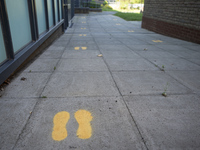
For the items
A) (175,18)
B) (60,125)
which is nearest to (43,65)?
(60,125)

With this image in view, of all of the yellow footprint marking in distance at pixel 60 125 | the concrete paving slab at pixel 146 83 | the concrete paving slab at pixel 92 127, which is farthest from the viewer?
the concrete paving slab at pixel 146 83

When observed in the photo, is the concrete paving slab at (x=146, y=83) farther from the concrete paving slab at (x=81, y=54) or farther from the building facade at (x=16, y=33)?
the building facade at (x=16, y=33)

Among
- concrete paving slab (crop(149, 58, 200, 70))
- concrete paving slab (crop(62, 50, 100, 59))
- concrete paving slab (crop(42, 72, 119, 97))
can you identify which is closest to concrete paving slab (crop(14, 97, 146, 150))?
concrete paving slab (crop(42, 72, 119, 97))

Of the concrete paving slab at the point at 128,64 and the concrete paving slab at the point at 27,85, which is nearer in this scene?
the concrete paving slab at the point at 27,85

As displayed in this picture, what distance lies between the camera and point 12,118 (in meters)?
2.61

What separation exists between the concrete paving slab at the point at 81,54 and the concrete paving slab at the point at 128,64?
833mm

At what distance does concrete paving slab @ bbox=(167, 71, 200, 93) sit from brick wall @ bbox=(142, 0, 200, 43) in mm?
4753

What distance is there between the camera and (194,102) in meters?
3.17

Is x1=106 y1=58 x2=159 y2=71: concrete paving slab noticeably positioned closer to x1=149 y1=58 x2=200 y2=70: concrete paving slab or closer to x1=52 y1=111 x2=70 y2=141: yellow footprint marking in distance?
x1=149 y1=58 x2=200 y2=70: concrete paving slab

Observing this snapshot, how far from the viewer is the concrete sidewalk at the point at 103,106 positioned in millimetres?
2227

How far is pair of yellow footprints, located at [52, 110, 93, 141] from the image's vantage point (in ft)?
7.52

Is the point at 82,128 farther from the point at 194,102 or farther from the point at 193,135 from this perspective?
the point at 194,102

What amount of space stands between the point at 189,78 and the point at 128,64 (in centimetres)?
173

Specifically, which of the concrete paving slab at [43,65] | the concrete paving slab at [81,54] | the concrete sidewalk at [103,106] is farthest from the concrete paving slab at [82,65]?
the concrete paving slab at [81,54]
